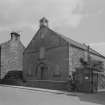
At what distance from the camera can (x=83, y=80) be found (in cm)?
1720

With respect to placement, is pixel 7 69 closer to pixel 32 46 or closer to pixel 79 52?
pixel 32 46

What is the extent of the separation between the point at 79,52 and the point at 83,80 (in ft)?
28.2

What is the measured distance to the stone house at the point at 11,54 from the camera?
104 feet

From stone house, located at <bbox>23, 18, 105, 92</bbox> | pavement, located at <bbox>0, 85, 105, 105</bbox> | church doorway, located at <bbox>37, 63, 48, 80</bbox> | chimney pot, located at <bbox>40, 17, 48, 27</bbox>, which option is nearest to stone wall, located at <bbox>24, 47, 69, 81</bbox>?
stone house, located at <bbox>23, 18, 105, 92</bbox>

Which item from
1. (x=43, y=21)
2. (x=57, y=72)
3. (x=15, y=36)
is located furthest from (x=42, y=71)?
(x=15, y=36)

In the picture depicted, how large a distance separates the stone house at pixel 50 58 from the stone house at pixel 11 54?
16.8ft

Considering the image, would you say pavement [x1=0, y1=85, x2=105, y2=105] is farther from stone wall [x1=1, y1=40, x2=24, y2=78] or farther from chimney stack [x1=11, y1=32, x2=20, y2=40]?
chimney stack [x1=11, y1=32, x2=20, y2=40]

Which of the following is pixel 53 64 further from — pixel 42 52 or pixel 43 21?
pixel 43 21

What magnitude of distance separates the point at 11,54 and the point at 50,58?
475 inches

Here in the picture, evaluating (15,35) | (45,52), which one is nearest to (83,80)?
(45,52)

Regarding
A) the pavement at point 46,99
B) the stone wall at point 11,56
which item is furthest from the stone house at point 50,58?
the pavement at point 46,99

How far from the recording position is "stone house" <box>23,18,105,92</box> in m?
22.5

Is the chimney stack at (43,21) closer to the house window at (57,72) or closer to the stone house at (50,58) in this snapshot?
the stone house at (50,58)

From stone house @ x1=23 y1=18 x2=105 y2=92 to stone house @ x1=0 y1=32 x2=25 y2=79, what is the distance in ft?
16.8
